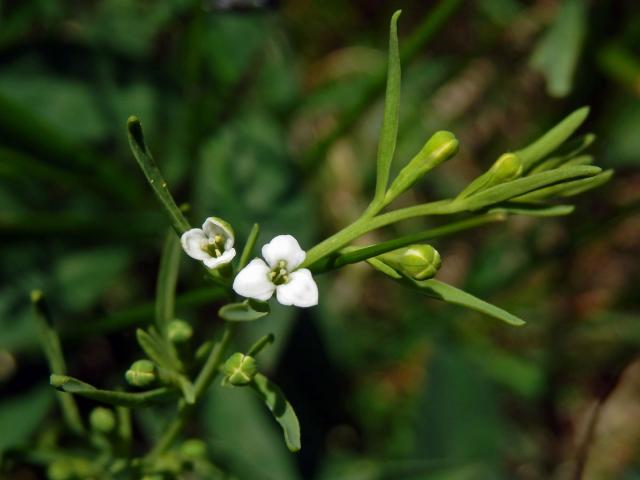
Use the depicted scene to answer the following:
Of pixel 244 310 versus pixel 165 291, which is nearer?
pixel 244 310

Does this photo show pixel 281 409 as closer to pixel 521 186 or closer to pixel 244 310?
pixel 244 310

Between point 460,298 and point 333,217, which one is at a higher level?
point 333,217

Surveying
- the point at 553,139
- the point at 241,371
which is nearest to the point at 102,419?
the point at 241,371

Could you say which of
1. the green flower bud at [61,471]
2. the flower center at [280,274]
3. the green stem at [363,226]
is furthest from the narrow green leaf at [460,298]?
Result: the green flower bud at [61,471]

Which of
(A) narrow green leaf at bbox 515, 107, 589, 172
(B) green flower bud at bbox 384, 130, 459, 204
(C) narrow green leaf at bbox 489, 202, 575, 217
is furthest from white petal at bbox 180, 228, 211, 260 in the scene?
(A) narrow green leaf at bbox 515, 107, 589, 172

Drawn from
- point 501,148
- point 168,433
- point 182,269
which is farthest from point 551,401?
point 168,433

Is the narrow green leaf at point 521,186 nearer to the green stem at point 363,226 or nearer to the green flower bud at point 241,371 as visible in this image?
the green stem at point 363,226
